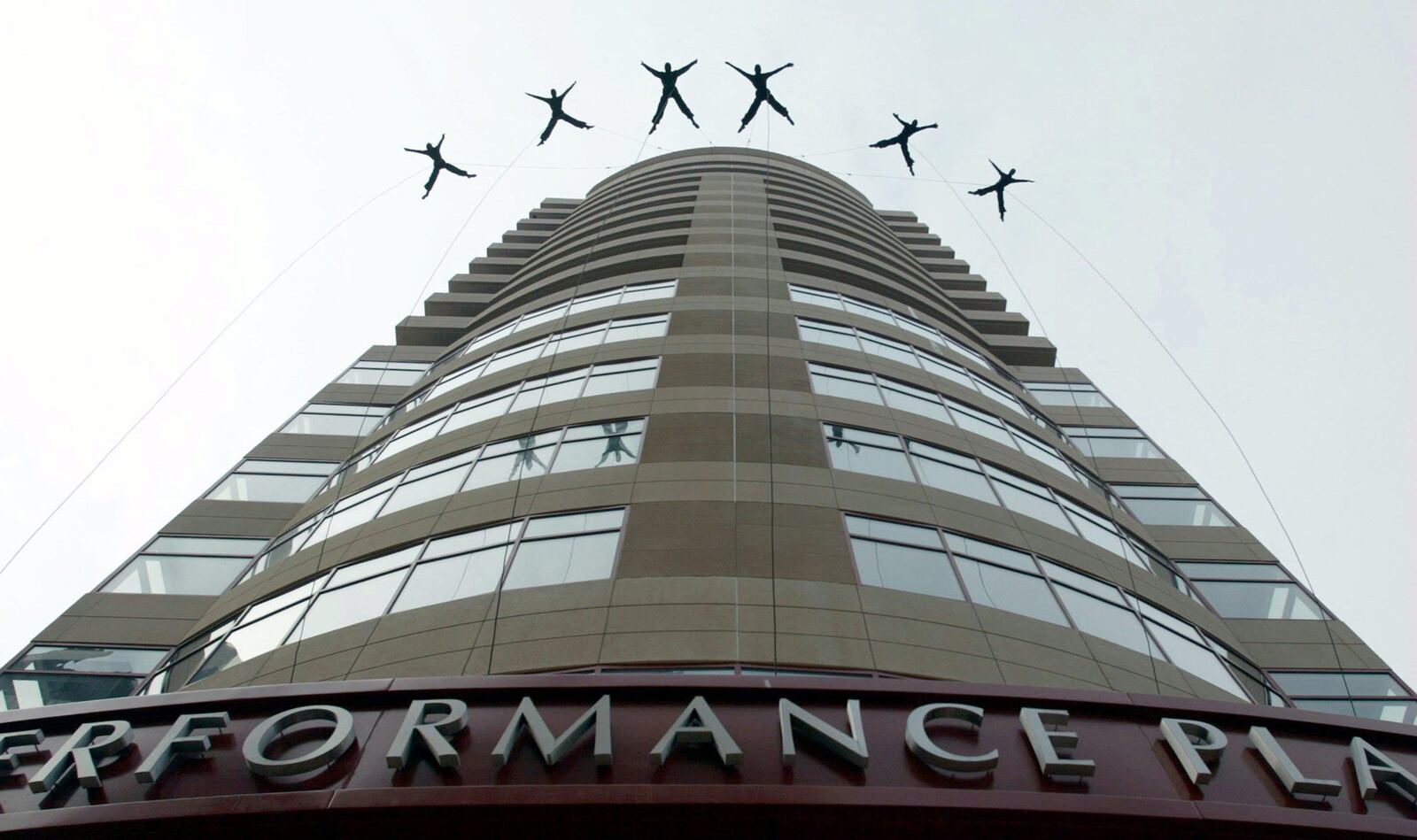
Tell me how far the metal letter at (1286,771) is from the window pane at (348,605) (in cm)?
1142

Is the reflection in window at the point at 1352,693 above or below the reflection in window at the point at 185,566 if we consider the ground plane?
below

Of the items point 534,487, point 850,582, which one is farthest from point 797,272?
point 850,582

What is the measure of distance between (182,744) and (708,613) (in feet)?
21.3

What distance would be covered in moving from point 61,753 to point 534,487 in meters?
8.81

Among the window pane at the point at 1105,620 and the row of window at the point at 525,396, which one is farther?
the row of window at the point at 525,396

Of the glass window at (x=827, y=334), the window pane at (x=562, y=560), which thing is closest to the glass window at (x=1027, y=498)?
the glass window at (x=827, y=334)

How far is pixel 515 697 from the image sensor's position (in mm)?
8859

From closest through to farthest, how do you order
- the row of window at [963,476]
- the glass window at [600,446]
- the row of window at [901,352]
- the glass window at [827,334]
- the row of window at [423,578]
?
1. the row of window at [423,578]
2. the glass window at [600,446]
3. the row of window at [963,476]
4. the glass window at [827,334]
5. the row of window at [901,352]

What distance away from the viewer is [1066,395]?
113 ft

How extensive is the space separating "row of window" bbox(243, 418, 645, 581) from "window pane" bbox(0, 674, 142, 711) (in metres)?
3.09

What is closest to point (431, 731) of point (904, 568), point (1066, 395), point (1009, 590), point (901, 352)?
point (904, 568)

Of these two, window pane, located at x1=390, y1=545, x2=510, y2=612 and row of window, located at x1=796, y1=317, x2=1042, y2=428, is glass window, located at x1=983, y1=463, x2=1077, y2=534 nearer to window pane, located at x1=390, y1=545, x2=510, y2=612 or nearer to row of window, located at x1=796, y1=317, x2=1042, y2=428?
row of window, located at x1=796, y1=317, x2=1042, y2=428

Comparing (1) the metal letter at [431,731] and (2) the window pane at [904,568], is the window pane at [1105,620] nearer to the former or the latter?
(2) the window pane at [904,568]

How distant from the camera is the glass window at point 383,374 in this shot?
3247 cm
